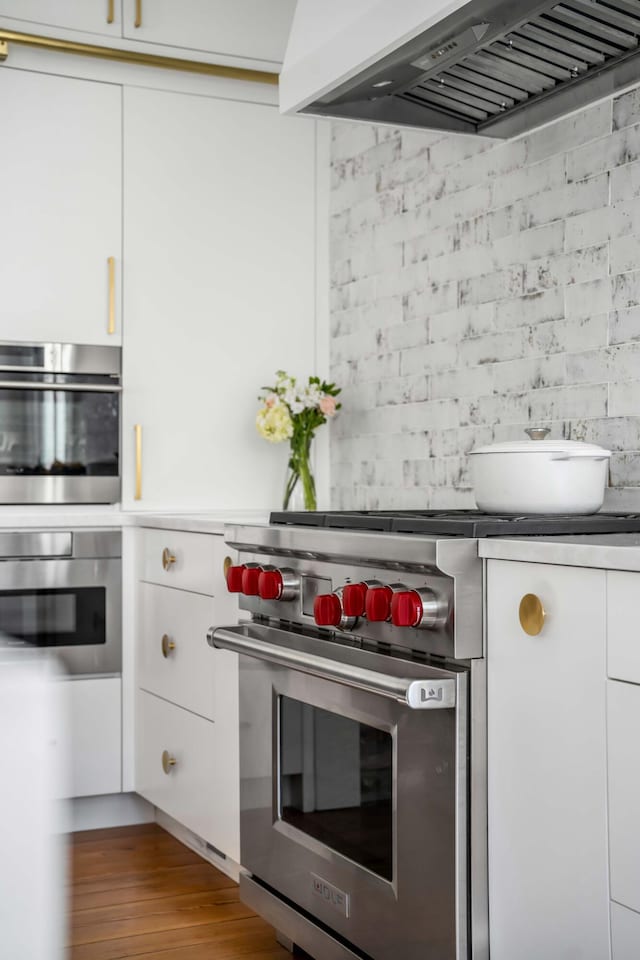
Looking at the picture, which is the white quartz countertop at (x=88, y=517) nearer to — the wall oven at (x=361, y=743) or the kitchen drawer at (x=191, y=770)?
the kitchen drawer at (x=191, y=770)

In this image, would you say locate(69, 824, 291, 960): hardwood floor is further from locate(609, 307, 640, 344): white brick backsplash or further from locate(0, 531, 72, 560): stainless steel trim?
locate(609, 307, 640, 344): white brick backsplash

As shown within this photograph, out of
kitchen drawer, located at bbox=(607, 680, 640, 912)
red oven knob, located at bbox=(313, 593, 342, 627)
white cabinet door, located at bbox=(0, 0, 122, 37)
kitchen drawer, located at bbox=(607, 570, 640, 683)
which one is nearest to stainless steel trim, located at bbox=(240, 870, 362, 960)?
red oven knob, located at bbox=(313, 593, 342, 627)

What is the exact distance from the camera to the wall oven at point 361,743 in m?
1.54

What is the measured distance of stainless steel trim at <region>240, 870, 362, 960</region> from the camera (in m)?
1.85

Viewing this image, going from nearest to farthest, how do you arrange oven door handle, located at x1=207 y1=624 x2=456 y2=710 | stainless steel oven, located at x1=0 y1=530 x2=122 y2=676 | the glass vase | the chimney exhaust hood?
oven door handle, located at x1=207 y1=624 x2=456 y2=710 < the chimney exhaust hood < stainless steel oven, located at x1=0 y1=530 x2=122 y2=676 < the glass vase

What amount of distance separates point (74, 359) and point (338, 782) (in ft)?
5.43

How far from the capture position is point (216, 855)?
8.86 ft

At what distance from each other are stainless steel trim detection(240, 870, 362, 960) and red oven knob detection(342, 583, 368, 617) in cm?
58

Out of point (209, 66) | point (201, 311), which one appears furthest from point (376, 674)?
point (209, 66)

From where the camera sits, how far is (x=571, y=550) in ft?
4.44

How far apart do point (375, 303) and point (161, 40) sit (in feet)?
3.23

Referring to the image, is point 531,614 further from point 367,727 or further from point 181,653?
point 181,653

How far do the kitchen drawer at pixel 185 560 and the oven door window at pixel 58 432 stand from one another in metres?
0.29

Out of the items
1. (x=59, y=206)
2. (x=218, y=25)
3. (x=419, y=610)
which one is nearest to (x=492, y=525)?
(x=419, y=610)
